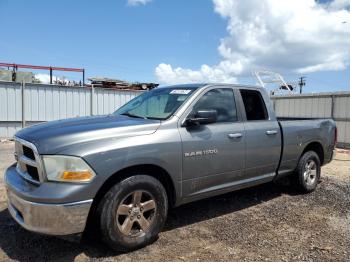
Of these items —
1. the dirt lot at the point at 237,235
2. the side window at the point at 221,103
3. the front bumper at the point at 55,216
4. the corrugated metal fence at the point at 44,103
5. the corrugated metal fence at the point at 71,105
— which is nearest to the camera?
the front bumper at the point at 55,216

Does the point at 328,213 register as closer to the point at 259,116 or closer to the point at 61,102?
the point at 259,116

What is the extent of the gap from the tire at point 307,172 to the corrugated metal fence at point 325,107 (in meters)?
8.29

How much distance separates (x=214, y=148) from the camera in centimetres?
455

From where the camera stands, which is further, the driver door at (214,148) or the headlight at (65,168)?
the driver door at (214,148)

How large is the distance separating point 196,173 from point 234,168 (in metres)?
0.74

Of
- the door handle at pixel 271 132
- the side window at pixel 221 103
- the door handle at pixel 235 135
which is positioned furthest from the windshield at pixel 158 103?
the door handle at pixel 271 132

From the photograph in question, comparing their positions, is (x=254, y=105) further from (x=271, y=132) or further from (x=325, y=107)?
(x=325, y=107)

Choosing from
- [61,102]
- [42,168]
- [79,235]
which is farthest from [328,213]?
[61,102]

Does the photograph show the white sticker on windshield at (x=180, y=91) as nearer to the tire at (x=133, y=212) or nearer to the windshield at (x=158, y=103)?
the windshield at (x=158, y=103)

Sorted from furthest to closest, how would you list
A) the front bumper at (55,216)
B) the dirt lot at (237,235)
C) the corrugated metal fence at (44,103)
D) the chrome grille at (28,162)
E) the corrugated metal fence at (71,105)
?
1. the corrugated metal fence at (44,103)
2. the corrugated metal fence at (71,105)
3. the dirt lot at (237,235)
4. the chrome grille at (28,162)
5. the front bumper at (55,216)

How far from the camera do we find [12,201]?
12.4 feet

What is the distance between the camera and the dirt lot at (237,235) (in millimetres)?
3844

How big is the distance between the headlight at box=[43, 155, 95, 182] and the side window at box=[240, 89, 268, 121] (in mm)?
2743

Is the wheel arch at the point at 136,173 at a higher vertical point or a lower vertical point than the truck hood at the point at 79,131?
lower
